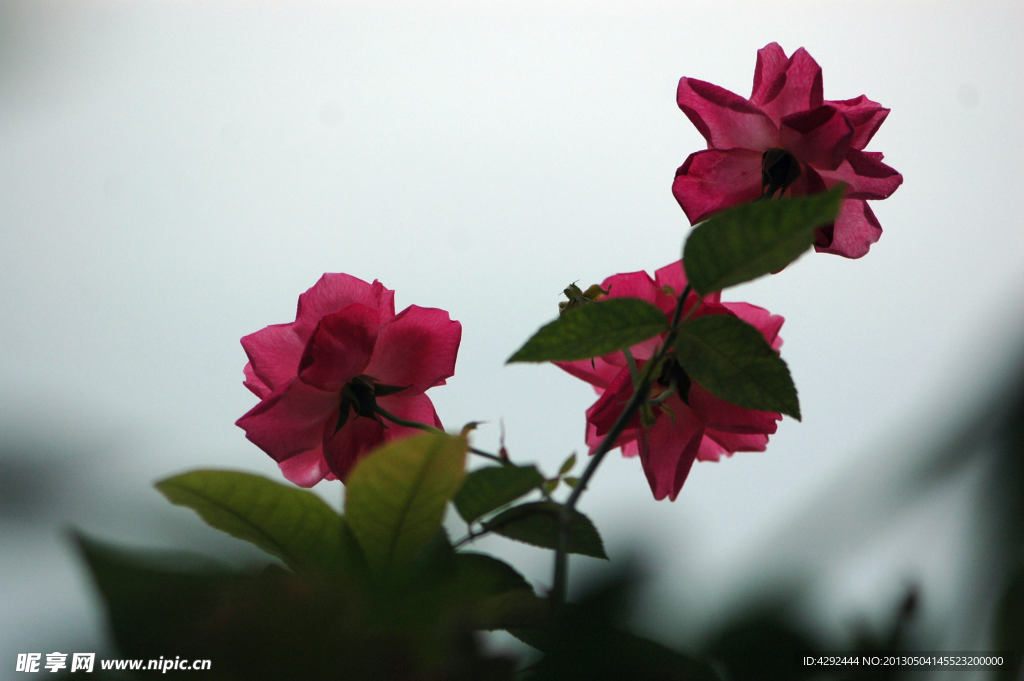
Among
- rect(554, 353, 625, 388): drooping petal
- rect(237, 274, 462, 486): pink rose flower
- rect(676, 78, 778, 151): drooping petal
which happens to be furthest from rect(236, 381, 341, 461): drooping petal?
rect(676, 78, 778, 151): drooping petal

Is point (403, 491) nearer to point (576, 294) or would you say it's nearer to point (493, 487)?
point (493, 487)

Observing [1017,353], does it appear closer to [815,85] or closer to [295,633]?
[295,633]

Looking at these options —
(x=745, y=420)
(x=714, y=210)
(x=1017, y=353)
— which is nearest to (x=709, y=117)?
(x=714, y=210)

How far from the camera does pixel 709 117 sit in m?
0.44

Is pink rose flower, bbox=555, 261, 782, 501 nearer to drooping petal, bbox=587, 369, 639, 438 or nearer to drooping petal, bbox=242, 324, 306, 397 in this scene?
drooping petal, bbox=587, 369, 639, 438

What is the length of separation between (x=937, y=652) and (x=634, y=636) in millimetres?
42

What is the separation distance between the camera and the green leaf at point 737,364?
0.30 m

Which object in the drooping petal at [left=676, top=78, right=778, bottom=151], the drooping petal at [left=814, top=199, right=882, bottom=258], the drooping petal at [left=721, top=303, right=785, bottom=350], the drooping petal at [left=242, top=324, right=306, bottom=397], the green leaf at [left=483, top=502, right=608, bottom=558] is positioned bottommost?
the green leaf at [left=483, top=502, right=608, bottom=558]

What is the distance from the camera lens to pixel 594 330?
31 cm

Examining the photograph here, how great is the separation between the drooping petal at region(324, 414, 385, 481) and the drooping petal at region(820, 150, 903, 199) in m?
0.26

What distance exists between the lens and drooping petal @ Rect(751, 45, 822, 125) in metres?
0.42

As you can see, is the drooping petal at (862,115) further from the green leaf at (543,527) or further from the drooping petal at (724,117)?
the green leaf at (543,527)

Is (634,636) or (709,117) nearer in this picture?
(634,636)

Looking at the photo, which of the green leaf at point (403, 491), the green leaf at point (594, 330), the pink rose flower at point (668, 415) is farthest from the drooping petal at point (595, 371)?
the green leaf at point (403, 491)
